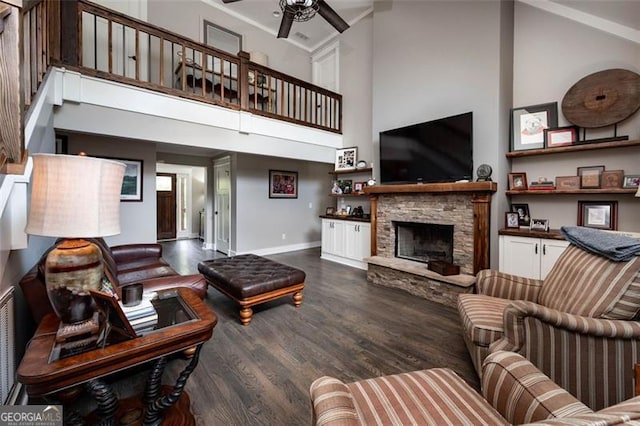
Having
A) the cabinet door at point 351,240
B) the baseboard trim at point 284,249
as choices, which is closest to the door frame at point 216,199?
the baseboard trim at point 284,249

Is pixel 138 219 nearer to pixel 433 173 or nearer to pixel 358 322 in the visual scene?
pixel 358 322

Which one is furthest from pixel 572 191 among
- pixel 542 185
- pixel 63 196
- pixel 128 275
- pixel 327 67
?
pixel 327 67

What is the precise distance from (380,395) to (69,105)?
146 inches

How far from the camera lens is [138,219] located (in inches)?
176

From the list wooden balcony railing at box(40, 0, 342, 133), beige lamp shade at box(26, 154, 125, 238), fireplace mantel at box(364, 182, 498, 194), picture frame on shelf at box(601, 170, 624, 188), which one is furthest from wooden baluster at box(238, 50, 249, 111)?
picture frame on shelf at box(601, 170, 624, 188)

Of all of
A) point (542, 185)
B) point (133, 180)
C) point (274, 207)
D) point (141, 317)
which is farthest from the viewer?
point (274, 207)

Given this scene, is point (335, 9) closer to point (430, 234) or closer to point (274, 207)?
point (274, 207)

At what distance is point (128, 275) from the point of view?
2730mm

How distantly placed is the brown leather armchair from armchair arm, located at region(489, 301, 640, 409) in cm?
218

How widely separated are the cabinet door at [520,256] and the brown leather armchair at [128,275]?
3229mm

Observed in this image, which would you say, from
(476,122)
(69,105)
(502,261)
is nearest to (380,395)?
(502,261)

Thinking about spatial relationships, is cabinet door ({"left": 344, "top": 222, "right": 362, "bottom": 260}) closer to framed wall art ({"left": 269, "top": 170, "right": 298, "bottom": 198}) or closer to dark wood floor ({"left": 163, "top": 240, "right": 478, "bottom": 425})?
dark wood floor ({"left": 163, "top": 240, "right": 478, "bottom": 425})

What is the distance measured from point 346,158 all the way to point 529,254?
3328mm

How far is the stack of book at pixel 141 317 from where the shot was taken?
125cm
